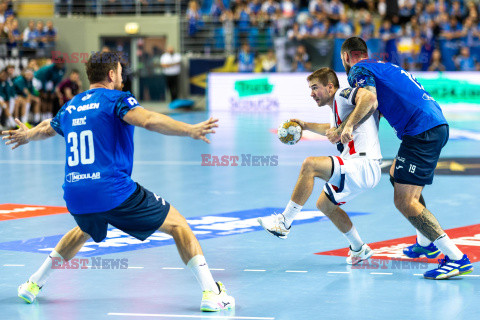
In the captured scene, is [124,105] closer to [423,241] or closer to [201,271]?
[201,271]

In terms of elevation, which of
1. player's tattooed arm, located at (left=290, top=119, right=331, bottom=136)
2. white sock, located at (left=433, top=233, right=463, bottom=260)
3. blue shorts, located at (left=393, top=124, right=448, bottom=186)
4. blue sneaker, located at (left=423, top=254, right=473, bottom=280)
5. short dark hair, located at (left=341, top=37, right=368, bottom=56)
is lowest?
blue sneaker, located at (left=423, top=254, right=473, bottom=280)

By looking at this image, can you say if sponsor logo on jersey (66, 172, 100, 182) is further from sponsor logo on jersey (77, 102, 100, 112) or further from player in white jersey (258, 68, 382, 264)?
player in white jersey (258, 68, 382, 264)

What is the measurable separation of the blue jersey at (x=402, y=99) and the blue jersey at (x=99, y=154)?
2184 millimetres

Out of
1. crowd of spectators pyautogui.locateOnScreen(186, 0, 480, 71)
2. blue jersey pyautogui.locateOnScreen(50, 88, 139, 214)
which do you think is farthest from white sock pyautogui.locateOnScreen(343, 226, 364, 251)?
crowd of spectators pyautogui.locateOnScreen(186, 0, 480, 71)

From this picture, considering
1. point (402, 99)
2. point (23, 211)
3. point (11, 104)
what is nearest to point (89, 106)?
point (402, 99)

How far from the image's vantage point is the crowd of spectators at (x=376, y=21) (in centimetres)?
2947

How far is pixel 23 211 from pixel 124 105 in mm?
5374

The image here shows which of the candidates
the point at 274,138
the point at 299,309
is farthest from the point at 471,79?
the point at 299,309

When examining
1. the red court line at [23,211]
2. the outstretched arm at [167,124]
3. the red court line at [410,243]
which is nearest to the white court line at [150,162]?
the red court line at [23,211]

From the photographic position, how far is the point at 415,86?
7402 mm

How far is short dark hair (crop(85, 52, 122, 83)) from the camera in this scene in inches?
249

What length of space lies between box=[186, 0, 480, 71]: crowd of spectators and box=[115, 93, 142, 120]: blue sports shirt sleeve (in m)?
23.9

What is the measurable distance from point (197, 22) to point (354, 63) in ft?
89.7

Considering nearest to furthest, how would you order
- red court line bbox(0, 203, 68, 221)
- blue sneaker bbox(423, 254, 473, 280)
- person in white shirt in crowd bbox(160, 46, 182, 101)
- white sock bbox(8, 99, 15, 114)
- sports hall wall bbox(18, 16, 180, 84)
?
blue sneaker bbox(423, 254, 473, 280) < red court line bbox(0, 203, 68, 221) < white sock bbox(8, 99, 15, 114) < person in white shirt in crowd bbox(160, 46, 182, 101) < sports hall wall bbox(18, 16, 180, 84)
